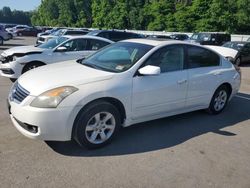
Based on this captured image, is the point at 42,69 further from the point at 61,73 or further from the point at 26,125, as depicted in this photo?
the point at 26,125

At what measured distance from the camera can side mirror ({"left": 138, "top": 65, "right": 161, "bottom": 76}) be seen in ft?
15.8

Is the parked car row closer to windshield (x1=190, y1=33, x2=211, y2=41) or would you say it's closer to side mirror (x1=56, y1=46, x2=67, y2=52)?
side mirror (x1=56, y1=46, x2=67, y2=52)

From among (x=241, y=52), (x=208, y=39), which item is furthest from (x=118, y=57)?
(x=208, y=39)

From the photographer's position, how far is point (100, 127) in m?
4.63

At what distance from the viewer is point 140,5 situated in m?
57.8

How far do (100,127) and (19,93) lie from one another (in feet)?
3.99

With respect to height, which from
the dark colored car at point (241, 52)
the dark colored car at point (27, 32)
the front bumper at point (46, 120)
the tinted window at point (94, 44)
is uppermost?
the tinted window at point (94, 44)

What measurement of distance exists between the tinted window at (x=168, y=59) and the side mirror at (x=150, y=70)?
0.81 ft

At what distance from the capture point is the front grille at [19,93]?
435cm

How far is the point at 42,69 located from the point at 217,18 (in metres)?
37.5

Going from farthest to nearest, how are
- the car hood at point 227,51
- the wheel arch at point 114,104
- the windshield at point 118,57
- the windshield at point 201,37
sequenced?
the windshield at point 201,37 → the car hood at point 227,51 → the windshield at point 118,57 → the wheel arch at point 114,104

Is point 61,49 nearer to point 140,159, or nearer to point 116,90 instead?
point 116,90

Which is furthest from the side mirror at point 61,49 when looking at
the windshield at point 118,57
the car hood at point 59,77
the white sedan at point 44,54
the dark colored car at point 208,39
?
the dark colored car at point 208,39

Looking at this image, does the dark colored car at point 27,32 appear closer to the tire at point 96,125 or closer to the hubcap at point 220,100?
the hubcap at point 220,100
